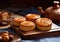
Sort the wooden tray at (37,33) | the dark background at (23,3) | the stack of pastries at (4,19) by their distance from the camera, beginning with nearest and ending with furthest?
the wooden tray at (37,33)
the stack of pastries at (4,19)
the dark background at (23,3)

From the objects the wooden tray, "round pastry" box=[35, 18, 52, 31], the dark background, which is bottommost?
the wooden tray

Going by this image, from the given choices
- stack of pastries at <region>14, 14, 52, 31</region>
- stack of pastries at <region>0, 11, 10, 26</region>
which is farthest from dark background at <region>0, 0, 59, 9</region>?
stack of pastries at <region>14, 14, 52, 31</region>

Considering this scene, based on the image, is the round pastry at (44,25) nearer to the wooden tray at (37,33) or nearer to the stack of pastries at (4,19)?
the wooden tray at (37,33)

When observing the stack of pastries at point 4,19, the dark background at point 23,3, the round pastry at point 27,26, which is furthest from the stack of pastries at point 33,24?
the dark background at point 23,3

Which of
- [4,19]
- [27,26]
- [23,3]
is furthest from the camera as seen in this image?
[23,3]

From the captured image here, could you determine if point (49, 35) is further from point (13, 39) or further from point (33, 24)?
point (13, 39)

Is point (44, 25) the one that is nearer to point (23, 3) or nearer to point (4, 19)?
point (4, 19)

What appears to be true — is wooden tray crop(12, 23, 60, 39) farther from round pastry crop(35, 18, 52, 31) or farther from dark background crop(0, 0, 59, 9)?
dark background crop(0, 0, 59, 9)

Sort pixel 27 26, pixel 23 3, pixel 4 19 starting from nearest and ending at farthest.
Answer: pixel 27 26 → pixel 4 19 → pixel 23 3

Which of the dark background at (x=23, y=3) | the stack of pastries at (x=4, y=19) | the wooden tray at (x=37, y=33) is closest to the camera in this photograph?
the wooden tray at (x=37, y=33)

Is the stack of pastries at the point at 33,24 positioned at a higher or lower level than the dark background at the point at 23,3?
lower

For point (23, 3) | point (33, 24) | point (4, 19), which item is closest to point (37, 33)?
point (33, 24)
